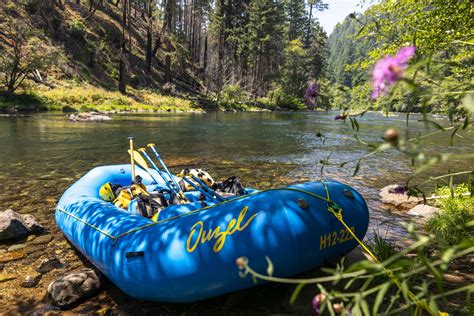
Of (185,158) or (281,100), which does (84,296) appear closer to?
(185,158)

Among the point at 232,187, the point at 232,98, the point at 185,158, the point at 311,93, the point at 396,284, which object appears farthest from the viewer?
the point at 232,98

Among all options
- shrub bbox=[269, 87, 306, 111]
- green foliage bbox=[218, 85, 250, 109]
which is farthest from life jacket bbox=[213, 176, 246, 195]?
shrub bbox=[269, 87, 306, 111]

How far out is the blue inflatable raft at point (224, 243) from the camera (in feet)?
A: 9.11

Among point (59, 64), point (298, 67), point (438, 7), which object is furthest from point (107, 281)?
point (298, 67)

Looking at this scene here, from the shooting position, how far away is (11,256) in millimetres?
4082

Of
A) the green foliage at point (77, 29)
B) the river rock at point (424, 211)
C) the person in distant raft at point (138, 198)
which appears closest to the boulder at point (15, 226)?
the person in distant raft at point (138, 198)

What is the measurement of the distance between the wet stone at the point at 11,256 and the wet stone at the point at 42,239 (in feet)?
0.91

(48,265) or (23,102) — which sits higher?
(23,102)

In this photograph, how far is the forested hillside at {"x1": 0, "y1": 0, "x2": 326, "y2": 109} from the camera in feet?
79.9

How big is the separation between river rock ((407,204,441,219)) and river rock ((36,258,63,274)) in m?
5.22

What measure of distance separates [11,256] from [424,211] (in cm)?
602

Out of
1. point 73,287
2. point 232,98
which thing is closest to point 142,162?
point 73,287

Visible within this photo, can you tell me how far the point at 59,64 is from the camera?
27.5 metres

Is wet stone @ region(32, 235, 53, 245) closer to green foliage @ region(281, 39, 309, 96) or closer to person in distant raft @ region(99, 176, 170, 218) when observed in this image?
person in distant raft @ region(99, 176, 170, 218)
